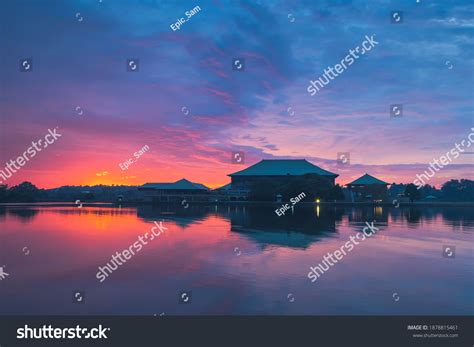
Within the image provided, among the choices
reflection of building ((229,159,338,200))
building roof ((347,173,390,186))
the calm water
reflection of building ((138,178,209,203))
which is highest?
reflection of building ((229,159,338,200))

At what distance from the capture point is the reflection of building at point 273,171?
3304 inches

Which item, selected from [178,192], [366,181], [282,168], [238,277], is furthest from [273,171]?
[238,277]

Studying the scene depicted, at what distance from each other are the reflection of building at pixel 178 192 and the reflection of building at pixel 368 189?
34483 millimetres

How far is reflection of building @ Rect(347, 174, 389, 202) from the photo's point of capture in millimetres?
78600

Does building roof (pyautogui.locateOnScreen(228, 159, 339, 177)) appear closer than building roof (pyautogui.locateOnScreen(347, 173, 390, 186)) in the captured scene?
No

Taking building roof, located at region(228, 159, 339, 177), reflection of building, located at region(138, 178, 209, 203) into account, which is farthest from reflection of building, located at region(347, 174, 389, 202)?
reflection of building, located at region(138, 178, 209, 203)

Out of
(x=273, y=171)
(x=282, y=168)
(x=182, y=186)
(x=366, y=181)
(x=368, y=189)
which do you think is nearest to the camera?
(x=368, y=189)

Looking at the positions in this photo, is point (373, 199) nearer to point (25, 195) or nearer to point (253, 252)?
point (253, 252)

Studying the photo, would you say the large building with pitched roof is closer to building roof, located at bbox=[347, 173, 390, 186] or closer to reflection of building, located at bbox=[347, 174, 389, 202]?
building roof, located at bbox=[347, 173, 390, 186]

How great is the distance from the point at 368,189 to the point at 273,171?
72.3 ft

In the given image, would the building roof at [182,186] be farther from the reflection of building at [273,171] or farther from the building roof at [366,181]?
the building roof at [366,181]

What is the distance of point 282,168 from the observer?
86062mm

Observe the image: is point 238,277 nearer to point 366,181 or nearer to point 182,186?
point 366,181

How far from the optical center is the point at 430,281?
426 inches
